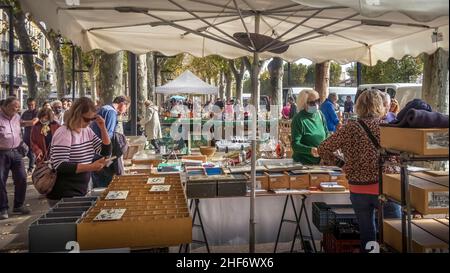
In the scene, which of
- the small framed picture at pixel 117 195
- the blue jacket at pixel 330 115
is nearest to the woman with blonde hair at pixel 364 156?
the small framed picture at pixel 117 195

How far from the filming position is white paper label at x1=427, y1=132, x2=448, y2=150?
6.98 feet

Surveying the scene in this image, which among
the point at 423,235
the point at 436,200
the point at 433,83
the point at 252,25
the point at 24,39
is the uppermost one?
the point at 24,39

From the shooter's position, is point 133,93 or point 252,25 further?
point 133,93

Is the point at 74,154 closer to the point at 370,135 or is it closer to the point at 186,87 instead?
the point at 370,135

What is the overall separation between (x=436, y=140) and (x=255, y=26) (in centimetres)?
249

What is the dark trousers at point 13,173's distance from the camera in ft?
21.2

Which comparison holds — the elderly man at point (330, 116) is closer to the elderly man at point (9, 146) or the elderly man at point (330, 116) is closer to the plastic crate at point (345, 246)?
the plastic crate at point (345, 246)

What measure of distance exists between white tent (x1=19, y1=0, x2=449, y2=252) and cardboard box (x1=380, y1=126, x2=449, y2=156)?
2.04 ft

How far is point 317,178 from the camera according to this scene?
14.3ft

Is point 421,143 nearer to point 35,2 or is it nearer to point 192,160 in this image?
point 35,2

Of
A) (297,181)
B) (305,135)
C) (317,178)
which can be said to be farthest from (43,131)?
(317,178)

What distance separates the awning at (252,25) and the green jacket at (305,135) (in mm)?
852

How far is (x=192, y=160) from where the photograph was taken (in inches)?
223

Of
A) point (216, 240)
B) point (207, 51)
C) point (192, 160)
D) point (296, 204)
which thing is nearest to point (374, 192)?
point (296, 204)
